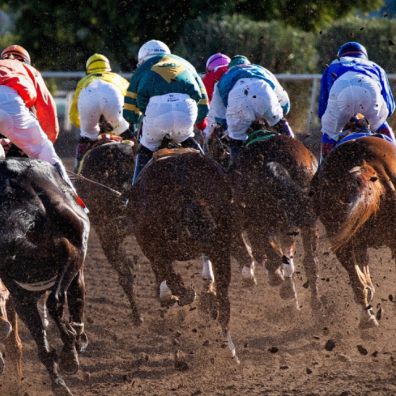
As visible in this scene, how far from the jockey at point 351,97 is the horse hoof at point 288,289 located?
0.97 metres

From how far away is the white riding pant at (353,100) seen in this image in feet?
21.6

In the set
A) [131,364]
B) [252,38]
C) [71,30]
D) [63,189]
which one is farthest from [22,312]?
[71,30]

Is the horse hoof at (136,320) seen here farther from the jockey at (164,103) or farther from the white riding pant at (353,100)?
the white riding pant at (353,100)

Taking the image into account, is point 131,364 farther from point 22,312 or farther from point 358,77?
point 358,77

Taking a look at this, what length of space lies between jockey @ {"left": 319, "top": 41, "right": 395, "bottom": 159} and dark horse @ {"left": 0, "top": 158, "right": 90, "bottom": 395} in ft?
7.06

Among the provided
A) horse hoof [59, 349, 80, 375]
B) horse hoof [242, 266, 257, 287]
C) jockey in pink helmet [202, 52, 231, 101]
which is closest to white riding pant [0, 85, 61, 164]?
horse hoof [59, 349, 80, 375]

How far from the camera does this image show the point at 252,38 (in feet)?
52.6

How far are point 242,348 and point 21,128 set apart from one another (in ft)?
6.45

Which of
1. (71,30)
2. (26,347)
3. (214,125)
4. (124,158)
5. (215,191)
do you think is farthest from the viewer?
(71,30)

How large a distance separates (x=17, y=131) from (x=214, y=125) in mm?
2599

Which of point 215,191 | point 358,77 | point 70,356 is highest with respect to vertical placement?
point 358,77

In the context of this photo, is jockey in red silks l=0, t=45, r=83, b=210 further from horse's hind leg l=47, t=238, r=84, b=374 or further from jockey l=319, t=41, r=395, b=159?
jockey l=319, t=41, r=395, b=159

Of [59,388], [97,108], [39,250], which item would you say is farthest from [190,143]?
[59,388]

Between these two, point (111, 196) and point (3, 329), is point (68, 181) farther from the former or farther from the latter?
point (111, 196)
